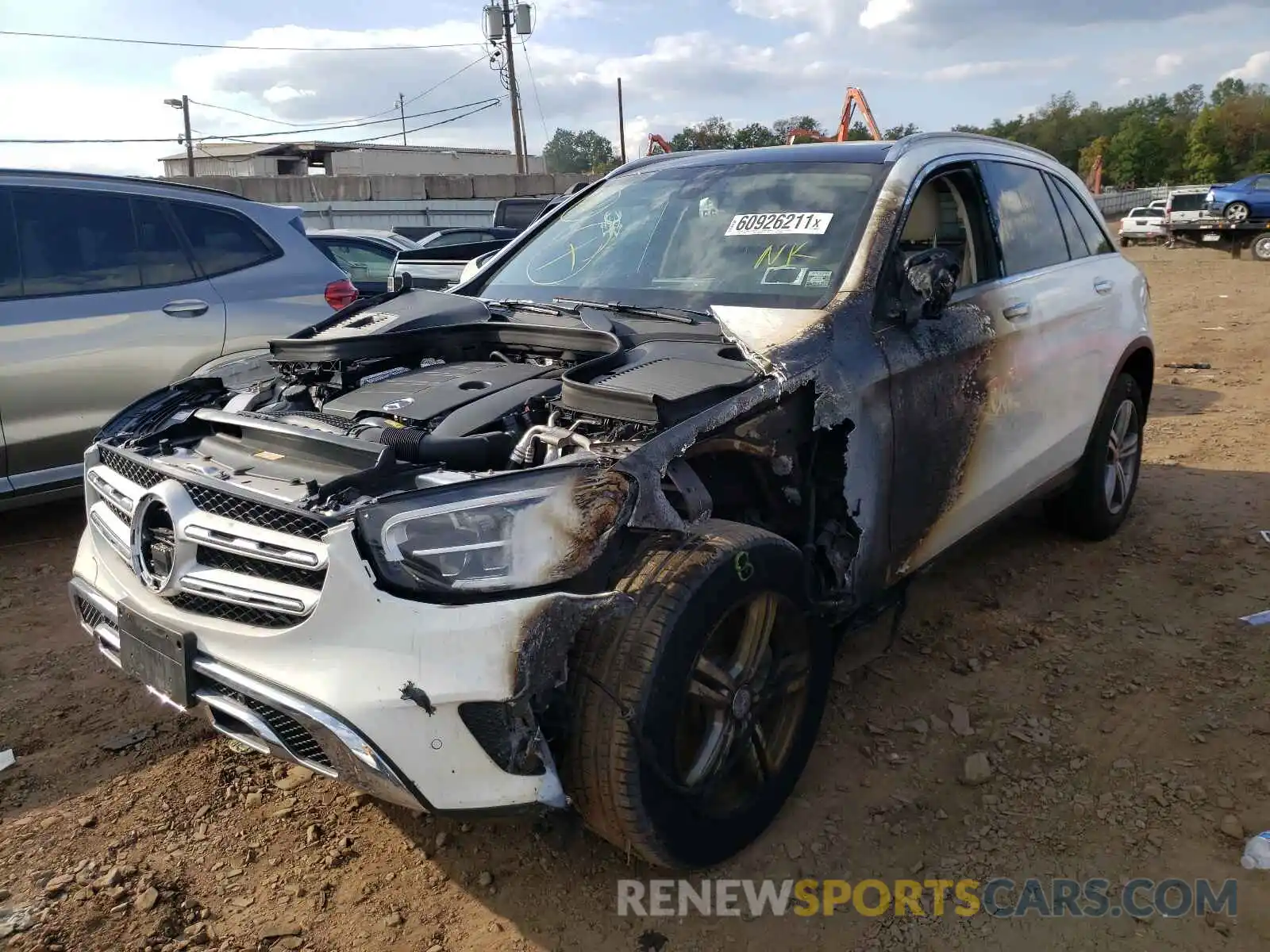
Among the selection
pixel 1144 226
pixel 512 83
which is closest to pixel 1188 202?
pixel 1144 226

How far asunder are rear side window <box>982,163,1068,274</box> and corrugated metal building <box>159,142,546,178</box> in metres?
37.5

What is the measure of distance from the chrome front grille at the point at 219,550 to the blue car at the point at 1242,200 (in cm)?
2531

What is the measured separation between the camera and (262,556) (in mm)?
2078

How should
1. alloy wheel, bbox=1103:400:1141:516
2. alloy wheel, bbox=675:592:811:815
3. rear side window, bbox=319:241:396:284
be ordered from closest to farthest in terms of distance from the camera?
alloy wheel, bbox=675:592:811:815, alloy wheel, bbox=1103:400:1141:516, rear side window, bbox=319:241:396:284

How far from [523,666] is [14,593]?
3.43 m

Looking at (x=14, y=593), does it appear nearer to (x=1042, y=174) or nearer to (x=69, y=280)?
(x=69, y=280)

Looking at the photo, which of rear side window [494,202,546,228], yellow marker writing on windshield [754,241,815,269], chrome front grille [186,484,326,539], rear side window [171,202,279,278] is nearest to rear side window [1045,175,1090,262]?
yellow marker writing on windshield [754,241,815,269]

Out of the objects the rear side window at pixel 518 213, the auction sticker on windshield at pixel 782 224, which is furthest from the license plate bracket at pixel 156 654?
the rear side window at pixel 518 213

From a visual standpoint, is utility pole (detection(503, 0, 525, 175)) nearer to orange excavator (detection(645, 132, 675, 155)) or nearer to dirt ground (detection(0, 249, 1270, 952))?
orange excavator (detection(645, 132, 675, 155))

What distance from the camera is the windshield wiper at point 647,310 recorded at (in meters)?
3.05

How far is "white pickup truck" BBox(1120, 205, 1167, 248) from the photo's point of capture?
26.1 meters

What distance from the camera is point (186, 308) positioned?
198 inches

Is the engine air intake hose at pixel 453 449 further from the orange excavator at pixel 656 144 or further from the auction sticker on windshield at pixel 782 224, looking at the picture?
the orange excavator at pixel 656 144

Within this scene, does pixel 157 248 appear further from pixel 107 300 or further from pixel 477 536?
pixel 477 536
